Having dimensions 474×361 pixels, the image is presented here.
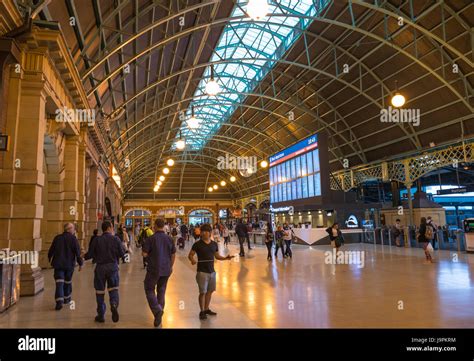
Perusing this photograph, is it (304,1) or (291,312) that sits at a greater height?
(304,1)

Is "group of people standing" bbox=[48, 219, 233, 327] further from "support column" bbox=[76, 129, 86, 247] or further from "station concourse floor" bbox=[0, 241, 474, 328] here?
"support column" bbox=[76, 129, 86, 247]

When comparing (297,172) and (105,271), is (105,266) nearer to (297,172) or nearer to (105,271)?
(105,271)

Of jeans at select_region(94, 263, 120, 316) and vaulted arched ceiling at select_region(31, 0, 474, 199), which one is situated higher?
vaulted arched ceiling at select_region(31, 0, 474, 199)

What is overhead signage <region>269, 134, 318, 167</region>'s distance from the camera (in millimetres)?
23719

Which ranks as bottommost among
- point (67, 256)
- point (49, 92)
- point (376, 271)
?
point (376, 271)

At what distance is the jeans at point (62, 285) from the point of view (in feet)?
22.9

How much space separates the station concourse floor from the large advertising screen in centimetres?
1246

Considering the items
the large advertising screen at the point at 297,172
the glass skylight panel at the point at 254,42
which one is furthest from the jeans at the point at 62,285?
the large advertising screen at the point at 297,172

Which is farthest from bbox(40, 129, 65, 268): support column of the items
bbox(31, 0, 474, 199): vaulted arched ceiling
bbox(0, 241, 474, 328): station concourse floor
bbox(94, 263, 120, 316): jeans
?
bbox(94, 263, 120, 316): jeans

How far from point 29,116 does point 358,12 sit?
18468mm

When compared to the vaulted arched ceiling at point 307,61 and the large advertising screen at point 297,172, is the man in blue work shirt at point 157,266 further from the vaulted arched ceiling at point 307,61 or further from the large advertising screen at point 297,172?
the large advertising screen at point 297,172

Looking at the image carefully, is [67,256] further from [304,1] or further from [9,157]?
[304,1]

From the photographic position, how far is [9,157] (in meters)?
7.96
